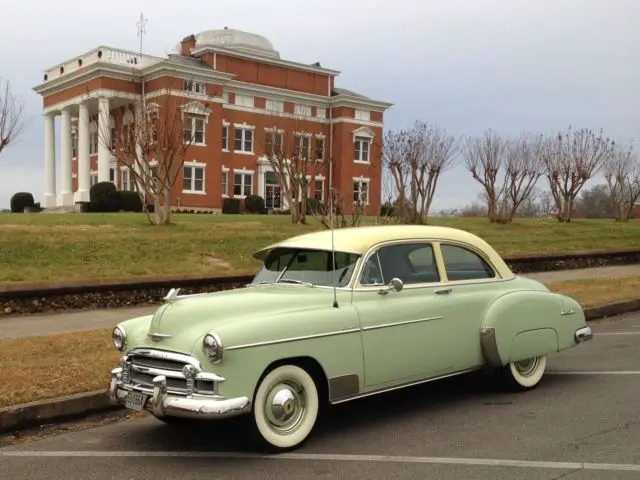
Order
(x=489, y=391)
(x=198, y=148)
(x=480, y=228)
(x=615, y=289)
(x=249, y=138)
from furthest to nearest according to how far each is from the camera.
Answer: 1. (x=249, y=138)
2. (x=198, y=148)
3. (x=480, y=228)
4. (x=615, y=289)
5. (x=489, y=391)

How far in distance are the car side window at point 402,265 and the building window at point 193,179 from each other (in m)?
42.2

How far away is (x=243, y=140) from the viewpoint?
53.1 metres

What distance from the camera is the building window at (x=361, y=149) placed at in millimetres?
58469

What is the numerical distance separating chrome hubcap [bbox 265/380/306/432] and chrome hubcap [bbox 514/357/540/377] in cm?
260

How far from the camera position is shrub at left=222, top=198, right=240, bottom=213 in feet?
161

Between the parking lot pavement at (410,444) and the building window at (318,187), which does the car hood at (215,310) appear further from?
the building window at (318,187)

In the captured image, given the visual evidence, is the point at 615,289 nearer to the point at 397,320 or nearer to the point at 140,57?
the point at 397,320

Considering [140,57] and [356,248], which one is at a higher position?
[140,57]

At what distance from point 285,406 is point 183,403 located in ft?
2.44

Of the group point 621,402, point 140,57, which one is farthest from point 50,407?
point 140,57

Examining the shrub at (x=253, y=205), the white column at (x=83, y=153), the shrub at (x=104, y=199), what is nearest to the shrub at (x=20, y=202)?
the white column at (x=83, y=153)

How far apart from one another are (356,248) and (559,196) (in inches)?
1364

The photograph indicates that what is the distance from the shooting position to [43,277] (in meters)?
12.5

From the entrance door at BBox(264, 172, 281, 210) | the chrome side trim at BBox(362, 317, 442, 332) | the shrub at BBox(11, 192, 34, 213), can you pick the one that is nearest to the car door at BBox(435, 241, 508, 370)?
the chrome side trim at BBox(362, 317, 442, 332)
